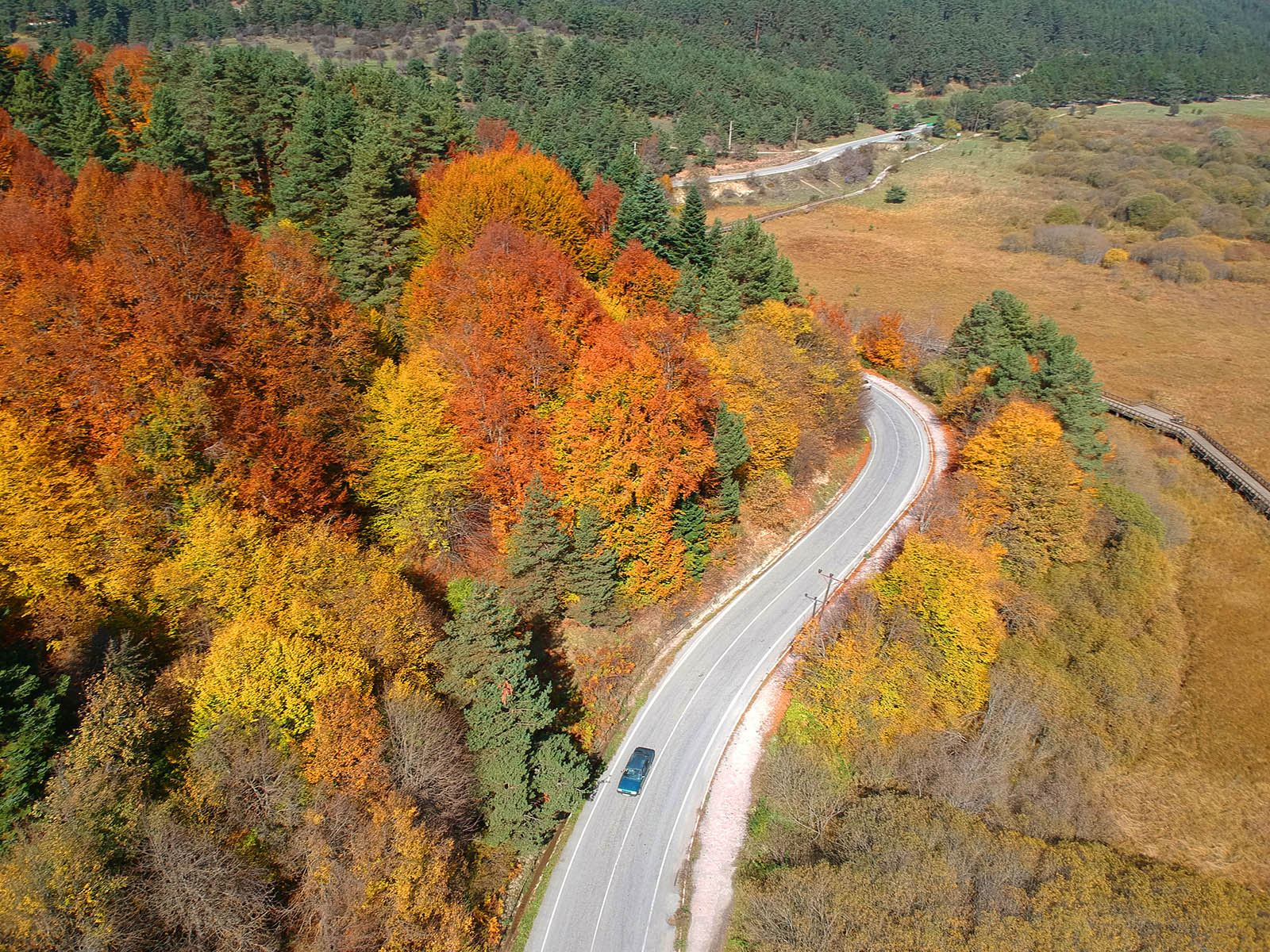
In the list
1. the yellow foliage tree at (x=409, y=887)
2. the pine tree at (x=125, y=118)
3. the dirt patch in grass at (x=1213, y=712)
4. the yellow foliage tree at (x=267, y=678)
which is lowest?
the dirt patch in grass at (x=1213, y=712)

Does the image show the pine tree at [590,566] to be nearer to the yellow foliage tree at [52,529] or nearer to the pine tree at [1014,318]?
the yellow foliage tree at [52,529]

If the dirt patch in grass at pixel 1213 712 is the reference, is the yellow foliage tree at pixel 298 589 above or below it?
above

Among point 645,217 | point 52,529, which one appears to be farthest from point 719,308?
point 52,529

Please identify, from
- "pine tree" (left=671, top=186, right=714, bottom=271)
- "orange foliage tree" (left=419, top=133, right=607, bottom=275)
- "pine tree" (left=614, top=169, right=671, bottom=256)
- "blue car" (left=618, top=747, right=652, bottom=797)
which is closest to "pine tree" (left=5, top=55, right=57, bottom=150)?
"orange foliage tree" (left=419, top=133, right=607, bottom=275)

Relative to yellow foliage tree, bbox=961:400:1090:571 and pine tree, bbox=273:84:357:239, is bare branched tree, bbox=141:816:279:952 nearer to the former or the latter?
pine tree, bbox=273:84:357:239

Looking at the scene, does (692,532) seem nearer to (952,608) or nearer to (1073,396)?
(952,608)

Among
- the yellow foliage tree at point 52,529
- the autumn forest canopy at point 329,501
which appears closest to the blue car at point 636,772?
the autumn forest canopy at point 329,501

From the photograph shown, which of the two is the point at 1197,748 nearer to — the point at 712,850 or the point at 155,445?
the point at 712,850
